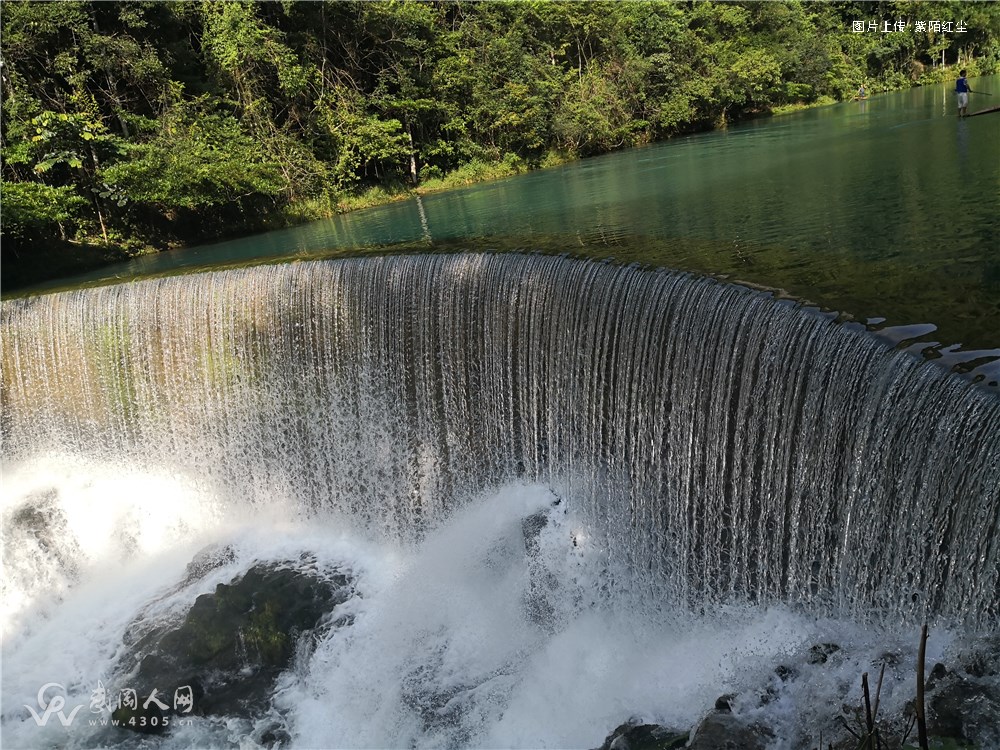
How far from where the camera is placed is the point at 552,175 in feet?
65.6

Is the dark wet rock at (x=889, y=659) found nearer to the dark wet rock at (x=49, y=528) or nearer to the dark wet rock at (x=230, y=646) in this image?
the dark wet rock at (x=230, y=646)

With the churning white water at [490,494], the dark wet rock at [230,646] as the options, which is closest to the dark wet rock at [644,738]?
the churning white water at [490,494]

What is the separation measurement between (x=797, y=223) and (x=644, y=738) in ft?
18.7

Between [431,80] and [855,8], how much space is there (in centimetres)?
2906

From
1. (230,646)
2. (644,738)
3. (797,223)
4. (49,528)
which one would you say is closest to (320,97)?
(49,528)

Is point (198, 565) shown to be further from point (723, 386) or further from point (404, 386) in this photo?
point (723, 386)

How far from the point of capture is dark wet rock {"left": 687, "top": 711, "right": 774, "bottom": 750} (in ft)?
12.0

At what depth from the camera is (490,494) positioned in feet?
22.3

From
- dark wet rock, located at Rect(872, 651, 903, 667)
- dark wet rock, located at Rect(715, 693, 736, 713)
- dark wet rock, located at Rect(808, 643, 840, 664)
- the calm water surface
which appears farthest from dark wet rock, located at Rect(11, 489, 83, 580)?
dark wet rock, located at Rect(872, 651, 903, 667)

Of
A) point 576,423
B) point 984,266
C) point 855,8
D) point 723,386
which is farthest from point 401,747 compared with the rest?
point 855,8

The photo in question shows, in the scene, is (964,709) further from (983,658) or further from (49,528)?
(49,528)

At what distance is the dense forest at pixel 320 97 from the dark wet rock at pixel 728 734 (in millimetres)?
12668

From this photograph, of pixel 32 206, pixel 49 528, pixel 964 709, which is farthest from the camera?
pixel 32 206

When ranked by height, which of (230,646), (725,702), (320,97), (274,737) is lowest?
(274,737)
